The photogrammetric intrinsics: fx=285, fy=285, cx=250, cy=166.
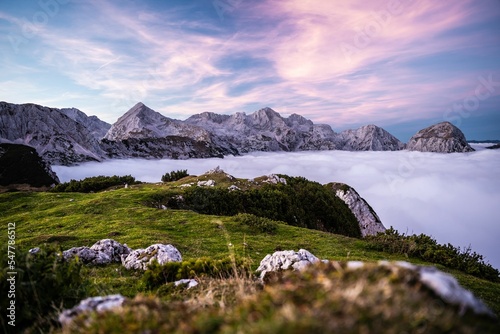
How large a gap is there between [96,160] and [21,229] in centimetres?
12764

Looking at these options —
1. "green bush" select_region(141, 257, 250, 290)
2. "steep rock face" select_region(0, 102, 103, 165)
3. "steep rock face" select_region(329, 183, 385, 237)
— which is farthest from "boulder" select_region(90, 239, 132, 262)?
"steep rock face" select_region(0, 102, 103, 165)

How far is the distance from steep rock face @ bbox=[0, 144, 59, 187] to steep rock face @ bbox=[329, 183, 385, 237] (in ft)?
232

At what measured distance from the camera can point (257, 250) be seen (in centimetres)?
1925

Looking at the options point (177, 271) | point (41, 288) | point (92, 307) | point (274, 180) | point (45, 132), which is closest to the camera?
point (92, 307)

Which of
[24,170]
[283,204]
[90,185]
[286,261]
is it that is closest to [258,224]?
[286,261]

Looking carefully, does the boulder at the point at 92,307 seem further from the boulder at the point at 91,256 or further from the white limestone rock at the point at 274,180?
the white limestone rock at the point at 274,180

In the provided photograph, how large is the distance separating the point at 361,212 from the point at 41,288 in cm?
5841

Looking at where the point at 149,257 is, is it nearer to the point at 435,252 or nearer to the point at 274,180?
the point at 435,252

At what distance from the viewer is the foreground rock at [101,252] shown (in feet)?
49.2

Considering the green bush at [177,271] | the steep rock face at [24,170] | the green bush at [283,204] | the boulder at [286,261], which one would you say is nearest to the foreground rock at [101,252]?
the green bush at [177,271]

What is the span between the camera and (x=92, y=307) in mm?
4723

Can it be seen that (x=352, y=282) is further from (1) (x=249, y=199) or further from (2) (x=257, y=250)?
(1) (x=249, y=199)

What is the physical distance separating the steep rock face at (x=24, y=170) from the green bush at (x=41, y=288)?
3038 inches

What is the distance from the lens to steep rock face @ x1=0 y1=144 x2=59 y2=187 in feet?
230
